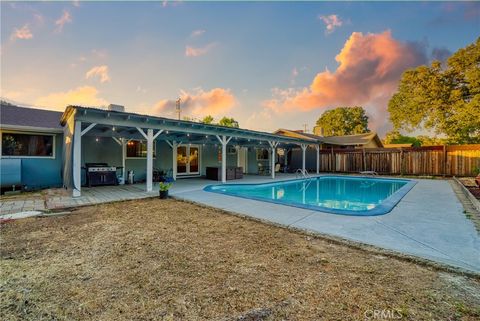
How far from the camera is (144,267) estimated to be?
2.77 metres

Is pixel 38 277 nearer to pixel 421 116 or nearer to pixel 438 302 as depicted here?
pixel 438 302

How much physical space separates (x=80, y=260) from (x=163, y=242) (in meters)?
1.08

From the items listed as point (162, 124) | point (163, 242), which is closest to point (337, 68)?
point (162, 124)

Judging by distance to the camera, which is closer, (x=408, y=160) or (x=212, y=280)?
(x=212, y=280)

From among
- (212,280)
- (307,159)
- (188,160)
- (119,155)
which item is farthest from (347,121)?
(212,280)

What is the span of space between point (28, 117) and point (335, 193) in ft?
45.5

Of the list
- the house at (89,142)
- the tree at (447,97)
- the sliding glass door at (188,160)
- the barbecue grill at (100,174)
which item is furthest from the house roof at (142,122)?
the tree at (447,97)

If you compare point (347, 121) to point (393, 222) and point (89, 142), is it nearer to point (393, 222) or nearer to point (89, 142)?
point (393, 222)

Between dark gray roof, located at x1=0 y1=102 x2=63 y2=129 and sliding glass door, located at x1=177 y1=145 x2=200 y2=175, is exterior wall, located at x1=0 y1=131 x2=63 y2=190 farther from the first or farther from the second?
sliding glass door, located at x1=177 y1=145 x2=200 y2=175

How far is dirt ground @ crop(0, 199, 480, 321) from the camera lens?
1954mm

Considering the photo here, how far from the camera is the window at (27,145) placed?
8617 millimetres

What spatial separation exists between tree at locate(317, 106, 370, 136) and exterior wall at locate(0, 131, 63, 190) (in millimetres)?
40721

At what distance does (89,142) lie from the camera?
32.4 ft

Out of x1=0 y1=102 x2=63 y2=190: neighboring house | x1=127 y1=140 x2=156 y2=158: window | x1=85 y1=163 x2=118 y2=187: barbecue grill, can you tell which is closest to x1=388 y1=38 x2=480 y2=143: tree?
x1=127 y1=140 x2=156 y2=158: window
